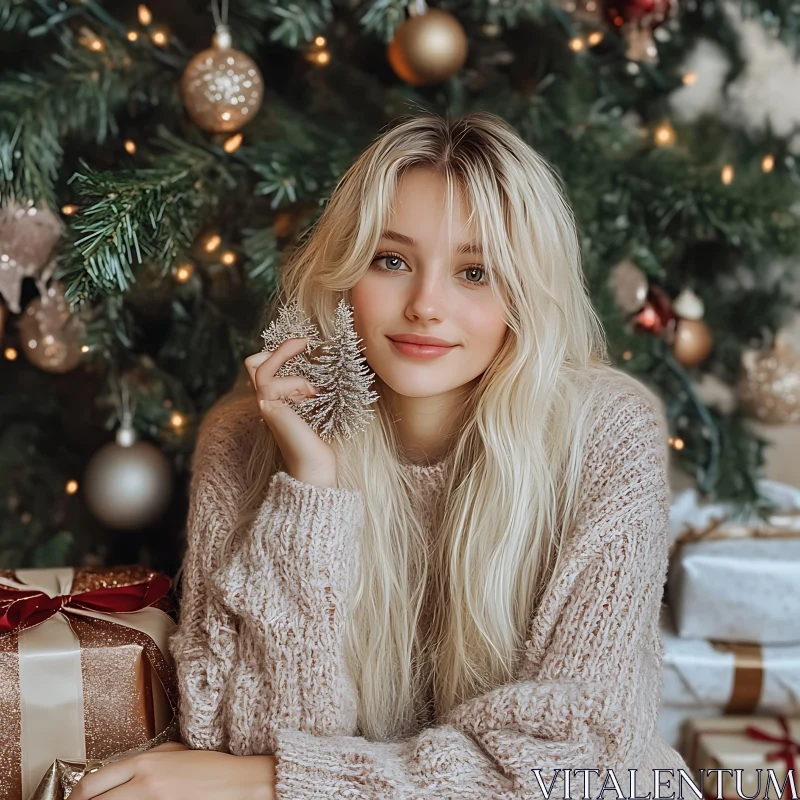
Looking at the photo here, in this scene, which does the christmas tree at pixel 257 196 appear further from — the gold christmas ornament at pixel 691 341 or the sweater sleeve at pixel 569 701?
the sweater sleeve at pixel 569 701

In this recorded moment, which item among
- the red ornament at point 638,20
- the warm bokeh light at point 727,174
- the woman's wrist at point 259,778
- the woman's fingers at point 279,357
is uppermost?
the red ornament at point 638,20

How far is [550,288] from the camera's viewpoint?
1112 millimetres

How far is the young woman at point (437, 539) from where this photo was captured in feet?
3.20

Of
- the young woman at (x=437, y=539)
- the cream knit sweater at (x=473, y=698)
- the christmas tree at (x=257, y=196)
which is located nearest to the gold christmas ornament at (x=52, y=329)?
the christmas tree at (x=257, y=196)

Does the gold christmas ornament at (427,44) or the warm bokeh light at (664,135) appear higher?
the gold christmas ornament at (427,44)

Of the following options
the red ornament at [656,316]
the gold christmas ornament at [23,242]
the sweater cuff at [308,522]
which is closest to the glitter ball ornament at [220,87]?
the gold christmas ornament at [23,242]

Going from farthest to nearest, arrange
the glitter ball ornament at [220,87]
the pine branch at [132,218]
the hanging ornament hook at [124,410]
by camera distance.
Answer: the hanging ornament hook at [124,410] → the glitter ball ornament at [220,87] → the pine branch at [132,218]

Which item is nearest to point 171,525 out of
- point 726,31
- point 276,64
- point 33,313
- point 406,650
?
point 33,313

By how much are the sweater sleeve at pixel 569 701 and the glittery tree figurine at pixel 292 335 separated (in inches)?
14.5

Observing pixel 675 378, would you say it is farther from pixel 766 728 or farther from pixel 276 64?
pixel 276 64

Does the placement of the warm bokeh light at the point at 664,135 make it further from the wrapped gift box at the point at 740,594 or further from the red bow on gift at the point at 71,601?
the red bow on gift at the point at 71,601

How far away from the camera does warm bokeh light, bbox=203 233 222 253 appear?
58.3 inches

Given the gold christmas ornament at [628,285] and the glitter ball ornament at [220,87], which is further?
the gold christmas ornament at [628,285]

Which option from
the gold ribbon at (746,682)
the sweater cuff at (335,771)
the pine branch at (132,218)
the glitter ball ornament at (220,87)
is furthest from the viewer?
the gold ribbon at (746,682)
